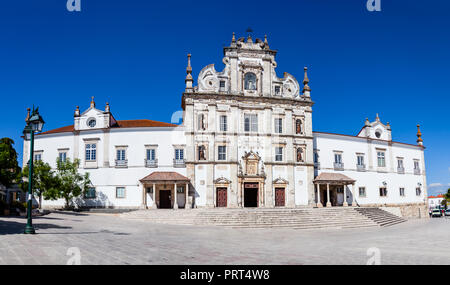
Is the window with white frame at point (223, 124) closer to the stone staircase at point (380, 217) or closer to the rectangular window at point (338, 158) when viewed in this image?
the rectangular window at point (338, 158)

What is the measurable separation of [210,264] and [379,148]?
134 feet

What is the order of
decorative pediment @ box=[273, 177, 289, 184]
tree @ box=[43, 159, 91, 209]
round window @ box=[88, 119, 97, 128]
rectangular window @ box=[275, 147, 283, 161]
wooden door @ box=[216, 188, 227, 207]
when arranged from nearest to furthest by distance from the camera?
tree @ box=[43, 159, 91, 209]
wooden door @ box=[216, 188, 227, 207]
round window @ box=[88, 119, 97, 128]
decorative pediment @ box=[273, 177, 289, 184]
rectangular window @ box=[275, 147, 283, 161]

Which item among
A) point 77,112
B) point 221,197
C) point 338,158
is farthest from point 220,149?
point 77,112

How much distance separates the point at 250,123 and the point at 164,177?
10.7m

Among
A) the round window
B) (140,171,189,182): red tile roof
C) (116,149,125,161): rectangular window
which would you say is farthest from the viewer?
the round window

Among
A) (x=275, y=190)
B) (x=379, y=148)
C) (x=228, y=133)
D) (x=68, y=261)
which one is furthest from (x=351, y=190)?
(x=68, y=261)

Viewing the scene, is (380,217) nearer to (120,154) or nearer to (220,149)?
(220,149)

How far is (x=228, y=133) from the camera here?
120ft

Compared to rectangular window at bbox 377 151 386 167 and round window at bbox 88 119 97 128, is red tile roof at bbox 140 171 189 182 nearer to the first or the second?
round window at bbox 88 119 97 128

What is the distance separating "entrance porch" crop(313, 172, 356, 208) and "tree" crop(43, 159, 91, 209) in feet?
79.4

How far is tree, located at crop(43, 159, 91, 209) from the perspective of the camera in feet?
105

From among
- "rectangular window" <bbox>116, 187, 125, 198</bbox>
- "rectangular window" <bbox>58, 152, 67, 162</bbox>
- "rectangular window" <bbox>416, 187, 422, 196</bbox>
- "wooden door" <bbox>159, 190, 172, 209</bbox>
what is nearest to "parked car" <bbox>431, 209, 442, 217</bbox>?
"rectangular window" <bbox>416, 187, 422, 196</bbox>

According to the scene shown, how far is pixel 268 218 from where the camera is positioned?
2791cm
